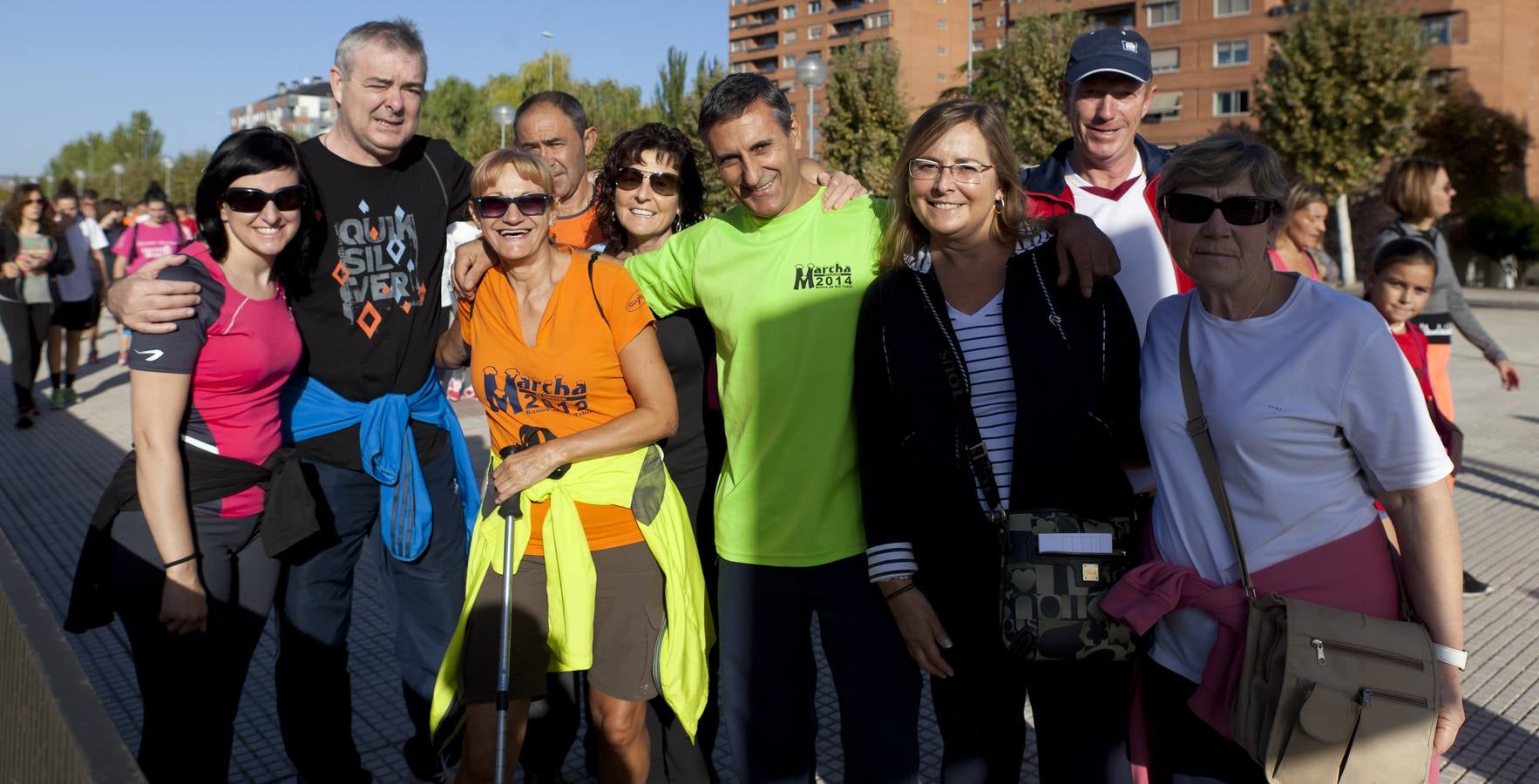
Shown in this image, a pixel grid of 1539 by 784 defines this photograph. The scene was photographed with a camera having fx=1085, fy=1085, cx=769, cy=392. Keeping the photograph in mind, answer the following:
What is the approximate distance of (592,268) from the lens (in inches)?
125

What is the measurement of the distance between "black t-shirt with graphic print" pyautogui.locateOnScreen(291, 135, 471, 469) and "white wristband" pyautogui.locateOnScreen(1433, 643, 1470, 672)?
2929 mm

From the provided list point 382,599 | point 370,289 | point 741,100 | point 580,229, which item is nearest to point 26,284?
point 382,599

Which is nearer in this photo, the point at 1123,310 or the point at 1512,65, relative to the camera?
the point at 1123,310

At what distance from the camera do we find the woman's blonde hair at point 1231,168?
7.82ft

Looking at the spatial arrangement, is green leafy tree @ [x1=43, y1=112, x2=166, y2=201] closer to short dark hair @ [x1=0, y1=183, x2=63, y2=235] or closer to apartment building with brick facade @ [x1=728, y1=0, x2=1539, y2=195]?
apartment building with brick facade @ [x1=728, y1=0, x2=1539, y2=195]

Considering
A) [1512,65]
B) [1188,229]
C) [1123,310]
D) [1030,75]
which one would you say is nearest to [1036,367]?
[1123,310]

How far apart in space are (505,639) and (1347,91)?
118 ft

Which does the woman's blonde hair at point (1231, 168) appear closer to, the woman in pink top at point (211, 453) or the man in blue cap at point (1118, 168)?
the man in blue cap at point (1118, 168)

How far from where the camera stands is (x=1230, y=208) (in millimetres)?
2369

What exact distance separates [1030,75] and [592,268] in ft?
106

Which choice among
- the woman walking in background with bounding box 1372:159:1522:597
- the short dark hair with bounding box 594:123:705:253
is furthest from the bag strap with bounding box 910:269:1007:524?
the woman walking in background with bounding box 1372:159:1522:597

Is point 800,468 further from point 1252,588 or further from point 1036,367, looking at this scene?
point 1252,588

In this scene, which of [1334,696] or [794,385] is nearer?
[1334,696]

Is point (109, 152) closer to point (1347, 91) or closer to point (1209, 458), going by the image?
point (1347, 91)
